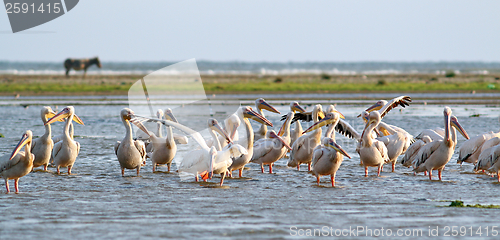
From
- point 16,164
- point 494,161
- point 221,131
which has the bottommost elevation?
point 494,161

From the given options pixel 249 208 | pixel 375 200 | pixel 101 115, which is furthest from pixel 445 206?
pixel 101 115

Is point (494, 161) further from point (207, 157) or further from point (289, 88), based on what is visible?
point (289, 88)

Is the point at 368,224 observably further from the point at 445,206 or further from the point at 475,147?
the point at 475,147

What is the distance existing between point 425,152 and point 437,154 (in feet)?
0.64

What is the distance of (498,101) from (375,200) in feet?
65.6

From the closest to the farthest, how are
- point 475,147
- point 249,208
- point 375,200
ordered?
point 249,208 → point 375,200 → point 475,147

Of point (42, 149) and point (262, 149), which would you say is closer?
point (42, 149)

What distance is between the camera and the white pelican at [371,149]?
920cm

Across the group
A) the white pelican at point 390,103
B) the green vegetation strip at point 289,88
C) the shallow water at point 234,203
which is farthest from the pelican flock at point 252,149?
the green vegetation strip at point 289,88

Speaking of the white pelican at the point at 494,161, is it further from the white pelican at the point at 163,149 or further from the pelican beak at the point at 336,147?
the white pelican at the point at 163,149

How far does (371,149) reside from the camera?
9.20 metres

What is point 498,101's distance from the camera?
24875mm

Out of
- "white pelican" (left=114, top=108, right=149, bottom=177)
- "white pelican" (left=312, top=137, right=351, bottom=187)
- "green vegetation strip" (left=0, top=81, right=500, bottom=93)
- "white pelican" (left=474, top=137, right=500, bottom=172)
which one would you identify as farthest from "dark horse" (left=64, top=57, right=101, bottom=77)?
"white pelican" (left=474, top=137, right=500, bottom=172)

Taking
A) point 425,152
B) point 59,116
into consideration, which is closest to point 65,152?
point 59,116
